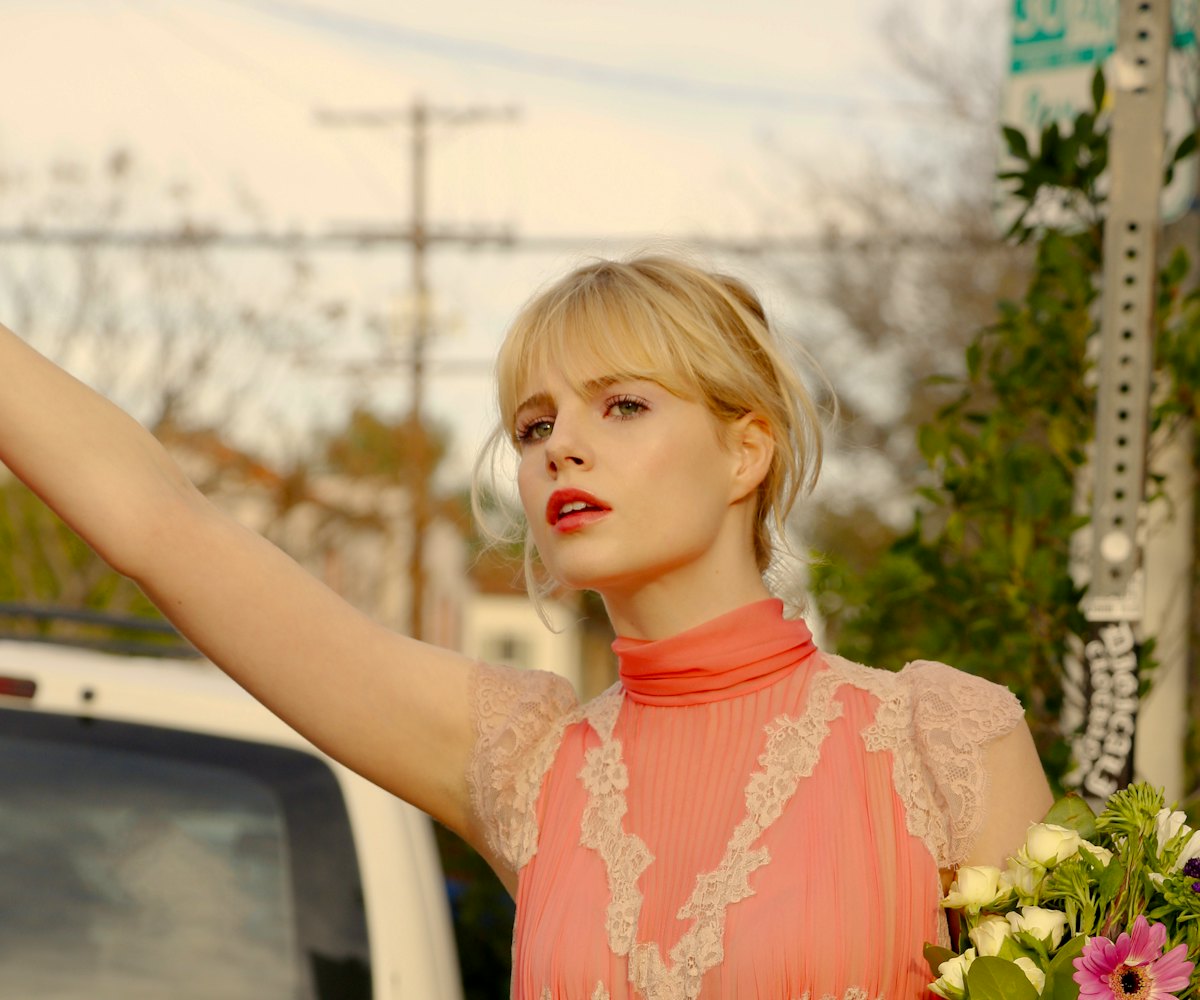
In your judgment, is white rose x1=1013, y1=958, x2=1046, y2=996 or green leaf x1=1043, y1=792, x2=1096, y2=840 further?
green leaf x1=1043, y1=792, x2=1096, y2=840

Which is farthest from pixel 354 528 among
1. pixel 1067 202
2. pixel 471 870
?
pixel 1067 202

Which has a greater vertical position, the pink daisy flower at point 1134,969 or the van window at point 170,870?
the pink daisy flower at point 1134,969

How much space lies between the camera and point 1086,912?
2.11 metres

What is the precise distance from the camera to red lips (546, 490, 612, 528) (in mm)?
2445

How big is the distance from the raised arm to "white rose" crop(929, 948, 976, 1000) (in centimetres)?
76

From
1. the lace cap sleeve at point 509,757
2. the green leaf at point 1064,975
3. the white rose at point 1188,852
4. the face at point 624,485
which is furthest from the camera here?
the lace cap sleeve at point 509,757

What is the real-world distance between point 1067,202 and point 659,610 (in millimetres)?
1539

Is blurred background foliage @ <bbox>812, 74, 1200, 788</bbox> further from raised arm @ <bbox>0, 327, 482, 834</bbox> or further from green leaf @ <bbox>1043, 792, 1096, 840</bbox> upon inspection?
raised arm @ <bbox>0, 327, 482, 834</bbox>

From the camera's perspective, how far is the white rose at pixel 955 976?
210 cm

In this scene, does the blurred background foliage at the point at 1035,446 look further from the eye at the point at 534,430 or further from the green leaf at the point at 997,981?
the green leaf at the point at 997,981

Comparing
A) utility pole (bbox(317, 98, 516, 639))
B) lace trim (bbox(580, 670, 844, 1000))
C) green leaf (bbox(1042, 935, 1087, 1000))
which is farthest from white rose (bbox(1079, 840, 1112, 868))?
utility pole (bbox(317, 98, 516, 639))

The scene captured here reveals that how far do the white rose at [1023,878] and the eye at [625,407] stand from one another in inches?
30.2

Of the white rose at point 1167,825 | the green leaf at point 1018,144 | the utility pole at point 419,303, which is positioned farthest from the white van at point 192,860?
the utility pole at point 419,303

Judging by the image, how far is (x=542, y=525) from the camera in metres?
2.50
